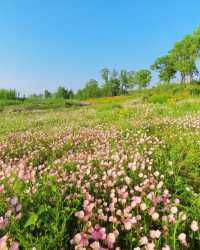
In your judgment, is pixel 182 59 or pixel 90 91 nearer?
pixel 182 59

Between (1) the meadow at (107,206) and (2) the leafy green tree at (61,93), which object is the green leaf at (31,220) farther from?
(2) the leafy green tree at (61,93)

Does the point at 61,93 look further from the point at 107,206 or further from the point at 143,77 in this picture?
the point at 107,206

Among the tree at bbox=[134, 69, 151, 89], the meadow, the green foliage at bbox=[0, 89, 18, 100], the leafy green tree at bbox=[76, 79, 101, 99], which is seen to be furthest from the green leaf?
the leafy green tree at bbox=[76, 79, 101, 99]

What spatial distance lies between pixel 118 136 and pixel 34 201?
386 cm

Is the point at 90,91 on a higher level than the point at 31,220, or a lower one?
higher

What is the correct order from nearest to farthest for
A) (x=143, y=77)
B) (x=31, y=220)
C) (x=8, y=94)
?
(x=31, y=220) → (x=8, y=94) → (x=143, y=77)

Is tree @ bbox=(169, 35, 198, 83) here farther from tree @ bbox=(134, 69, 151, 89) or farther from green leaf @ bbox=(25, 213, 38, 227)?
green leaf @ bbox=(25, 213, 38, 227)

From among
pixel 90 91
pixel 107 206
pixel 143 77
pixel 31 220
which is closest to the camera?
pixel 31 220

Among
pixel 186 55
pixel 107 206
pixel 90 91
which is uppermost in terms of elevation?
pixel 186 55

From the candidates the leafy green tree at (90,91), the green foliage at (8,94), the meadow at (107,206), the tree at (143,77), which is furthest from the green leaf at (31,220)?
the leafy green tree at (90,91)

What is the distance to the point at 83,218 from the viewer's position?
7.95 feet

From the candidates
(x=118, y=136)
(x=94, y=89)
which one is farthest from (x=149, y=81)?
(x=118, y=136)

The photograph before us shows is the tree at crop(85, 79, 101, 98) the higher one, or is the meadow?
the tree at crop(85, 79, 101, 98)

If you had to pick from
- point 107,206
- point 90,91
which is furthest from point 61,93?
point 107,206
